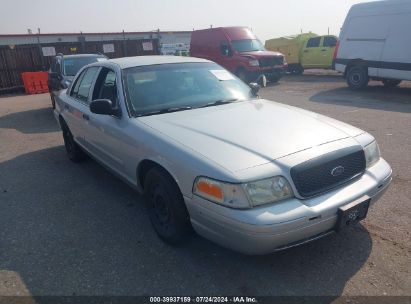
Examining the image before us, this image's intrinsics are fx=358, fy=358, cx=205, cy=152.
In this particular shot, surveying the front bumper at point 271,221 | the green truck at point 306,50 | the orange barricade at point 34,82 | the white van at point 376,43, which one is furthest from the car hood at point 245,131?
the orange barricade at point 34,82

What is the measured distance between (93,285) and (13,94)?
16401 mm

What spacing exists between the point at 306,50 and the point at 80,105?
15295mm

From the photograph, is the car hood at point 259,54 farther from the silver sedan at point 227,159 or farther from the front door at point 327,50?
the silver sedan at point 227,159

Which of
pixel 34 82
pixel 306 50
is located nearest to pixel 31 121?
pixel 34 82

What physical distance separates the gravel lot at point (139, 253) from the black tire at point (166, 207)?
158 mm

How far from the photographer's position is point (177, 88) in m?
3.91

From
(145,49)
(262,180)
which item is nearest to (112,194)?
(262,180)

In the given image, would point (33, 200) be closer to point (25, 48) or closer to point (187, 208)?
point (187, 208)

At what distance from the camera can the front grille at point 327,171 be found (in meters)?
2.58

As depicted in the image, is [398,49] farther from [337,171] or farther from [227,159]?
[227,159]

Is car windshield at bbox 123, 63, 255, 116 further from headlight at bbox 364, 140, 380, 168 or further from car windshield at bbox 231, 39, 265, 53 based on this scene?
car windshield at bbox 231, 39, 265, 53

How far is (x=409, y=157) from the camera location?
5184 millimetres

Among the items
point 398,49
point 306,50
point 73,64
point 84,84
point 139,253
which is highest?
point 84,84

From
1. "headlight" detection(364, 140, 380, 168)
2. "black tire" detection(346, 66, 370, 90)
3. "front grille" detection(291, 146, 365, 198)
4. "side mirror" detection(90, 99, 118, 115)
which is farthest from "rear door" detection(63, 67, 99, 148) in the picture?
"black tire" detection(346, 66, 370, 90)
